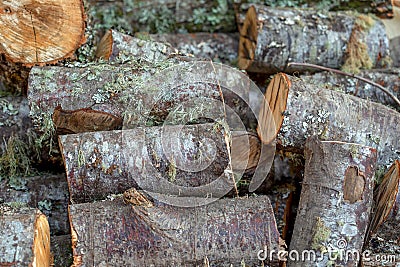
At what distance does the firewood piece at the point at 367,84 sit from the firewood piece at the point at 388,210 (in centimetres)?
71

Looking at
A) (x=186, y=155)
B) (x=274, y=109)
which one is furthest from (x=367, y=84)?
(x=186, y=155)

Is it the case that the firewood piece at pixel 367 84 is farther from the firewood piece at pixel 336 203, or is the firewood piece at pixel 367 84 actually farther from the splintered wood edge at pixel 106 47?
the splintered wood edge at pixel 106 47

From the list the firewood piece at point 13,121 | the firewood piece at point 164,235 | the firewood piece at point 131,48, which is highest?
the firewood piece at point 131,48

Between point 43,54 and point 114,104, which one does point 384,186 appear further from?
point 43,54

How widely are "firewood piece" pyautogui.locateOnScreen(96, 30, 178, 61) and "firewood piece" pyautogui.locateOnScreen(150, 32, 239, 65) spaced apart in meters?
0.41

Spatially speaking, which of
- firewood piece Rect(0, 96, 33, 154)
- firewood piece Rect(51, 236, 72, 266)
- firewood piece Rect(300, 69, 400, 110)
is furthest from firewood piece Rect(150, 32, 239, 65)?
firewood piece Rect(51, 236, 72, 266)

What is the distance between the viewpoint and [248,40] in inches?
136

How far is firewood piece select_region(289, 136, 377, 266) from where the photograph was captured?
2373 millimetres

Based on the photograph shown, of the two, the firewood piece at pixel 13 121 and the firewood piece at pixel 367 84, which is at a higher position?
the firewood piece at pixel 367 84

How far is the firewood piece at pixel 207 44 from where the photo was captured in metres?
3.51

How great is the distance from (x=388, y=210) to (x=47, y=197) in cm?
172

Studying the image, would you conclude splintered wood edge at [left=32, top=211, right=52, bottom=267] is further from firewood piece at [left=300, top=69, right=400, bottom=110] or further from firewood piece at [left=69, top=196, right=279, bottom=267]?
firewood piece at [left=300, top=69, right=400, bottom=110]

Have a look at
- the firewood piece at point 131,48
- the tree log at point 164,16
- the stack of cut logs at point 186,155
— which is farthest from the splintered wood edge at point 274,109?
the tree log at point 164,16

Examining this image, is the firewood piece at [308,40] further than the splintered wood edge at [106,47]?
Yes
